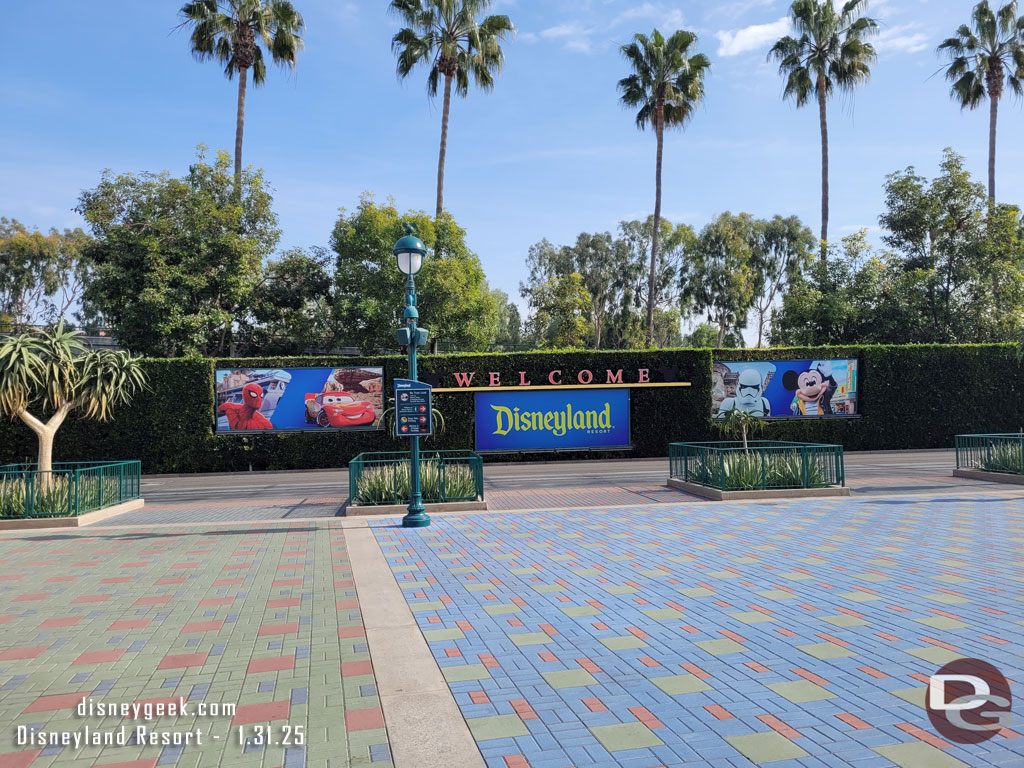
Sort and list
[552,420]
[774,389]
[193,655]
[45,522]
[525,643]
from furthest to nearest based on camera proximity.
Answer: [774,389]
[552,420]
[45,522]
[525,643]
[193,655]

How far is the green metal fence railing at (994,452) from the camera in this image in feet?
53.6

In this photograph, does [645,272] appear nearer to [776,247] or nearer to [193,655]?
[776,247]

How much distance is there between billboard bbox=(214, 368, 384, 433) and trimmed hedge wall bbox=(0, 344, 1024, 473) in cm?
32

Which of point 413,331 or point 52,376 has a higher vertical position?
point 413,331

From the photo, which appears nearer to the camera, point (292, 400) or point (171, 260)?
point (292, 400)

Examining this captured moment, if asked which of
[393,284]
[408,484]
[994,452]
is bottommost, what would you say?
[408,484]

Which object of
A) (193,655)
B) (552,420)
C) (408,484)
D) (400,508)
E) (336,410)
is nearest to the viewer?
(193,655)

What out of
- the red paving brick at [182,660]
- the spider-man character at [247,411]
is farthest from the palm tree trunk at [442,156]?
the red paving brick at [182,660]

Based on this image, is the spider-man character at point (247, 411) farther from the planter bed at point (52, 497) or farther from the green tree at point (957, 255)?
the green tree at point (957, 255)

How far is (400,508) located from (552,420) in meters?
12.3

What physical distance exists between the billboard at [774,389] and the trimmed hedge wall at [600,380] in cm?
40

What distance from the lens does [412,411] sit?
12180mm

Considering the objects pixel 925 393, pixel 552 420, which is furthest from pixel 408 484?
pixel 925 393

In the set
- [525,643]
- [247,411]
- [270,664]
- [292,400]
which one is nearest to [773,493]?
[525,643]
